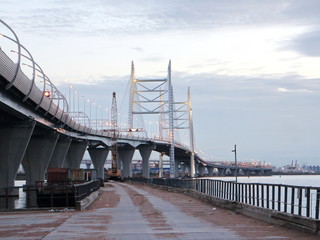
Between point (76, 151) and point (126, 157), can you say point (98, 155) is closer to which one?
point (126, 157)

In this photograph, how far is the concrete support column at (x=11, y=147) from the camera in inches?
2712

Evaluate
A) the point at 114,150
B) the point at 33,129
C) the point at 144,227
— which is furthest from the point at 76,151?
the point at 144,227

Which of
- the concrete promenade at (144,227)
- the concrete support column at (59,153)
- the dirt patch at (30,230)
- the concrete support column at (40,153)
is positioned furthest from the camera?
the concrete support column at (59,153)

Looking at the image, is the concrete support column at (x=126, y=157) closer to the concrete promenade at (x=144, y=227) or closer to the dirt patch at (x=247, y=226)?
the dirt patch at (x=247, y=226)

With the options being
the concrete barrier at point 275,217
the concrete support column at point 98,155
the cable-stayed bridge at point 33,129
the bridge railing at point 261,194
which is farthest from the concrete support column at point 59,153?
the concrete barrier at point 275,217

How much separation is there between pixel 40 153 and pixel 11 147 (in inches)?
904

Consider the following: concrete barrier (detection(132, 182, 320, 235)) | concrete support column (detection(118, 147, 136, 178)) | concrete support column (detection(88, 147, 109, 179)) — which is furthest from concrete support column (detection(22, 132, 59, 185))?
concrete support column (detection(118, 147, 136, 178))

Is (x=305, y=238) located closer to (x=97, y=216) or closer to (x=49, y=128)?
(x=97, y=216)

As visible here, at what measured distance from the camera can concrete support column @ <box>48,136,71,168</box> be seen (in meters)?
112

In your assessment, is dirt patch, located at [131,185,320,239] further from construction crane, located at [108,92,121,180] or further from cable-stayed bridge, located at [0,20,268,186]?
construction crane, located at [108,92,121,180]

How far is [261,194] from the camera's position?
96.0ft

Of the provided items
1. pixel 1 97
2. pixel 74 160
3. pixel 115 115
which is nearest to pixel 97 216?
pixel 1 97

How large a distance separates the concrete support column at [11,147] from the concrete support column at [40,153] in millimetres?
21473

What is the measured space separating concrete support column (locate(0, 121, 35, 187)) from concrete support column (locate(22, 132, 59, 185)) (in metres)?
21.5
